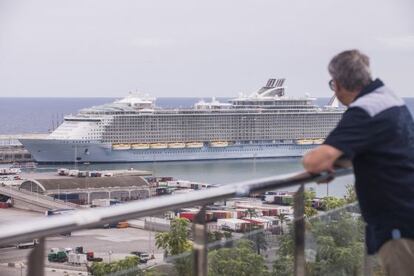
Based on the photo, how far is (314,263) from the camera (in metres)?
2.40

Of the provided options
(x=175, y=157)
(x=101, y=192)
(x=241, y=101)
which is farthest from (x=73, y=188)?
(x=241, y=101)

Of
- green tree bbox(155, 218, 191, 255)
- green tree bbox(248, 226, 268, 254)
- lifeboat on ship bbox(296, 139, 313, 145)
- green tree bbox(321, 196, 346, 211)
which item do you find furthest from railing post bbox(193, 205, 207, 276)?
lifeboat on ship bbox(296, 139, 313, 145)

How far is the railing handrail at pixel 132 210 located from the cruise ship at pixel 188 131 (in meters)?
48.9

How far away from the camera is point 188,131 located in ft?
176

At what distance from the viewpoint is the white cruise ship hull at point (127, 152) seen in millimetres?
50562

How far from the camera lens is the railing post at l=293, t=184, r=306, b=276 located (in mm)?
2242

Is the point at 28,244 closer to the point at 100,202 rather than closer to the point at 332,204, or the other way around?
the point at 332,204

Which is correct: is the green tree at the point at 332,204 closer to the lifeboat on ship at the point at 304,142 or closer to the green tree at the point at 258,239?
the green tree at the point at 258,239

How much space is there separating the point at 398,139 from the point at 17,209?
3196 centimetres

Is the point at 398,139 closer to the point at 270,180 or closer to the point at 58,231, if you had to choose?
the point at 270,180

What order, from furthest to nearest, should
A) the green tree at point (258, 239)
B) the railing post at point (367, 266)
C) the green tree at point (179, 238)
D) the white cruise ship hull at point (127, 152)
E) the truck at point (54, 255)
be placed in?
the white cruise ship hull at point (127, 152) < the railing post at point (367, 266) < the green tree at point (179, 238) < the green tree at point (258, 239) < the truck at point (54, 255)

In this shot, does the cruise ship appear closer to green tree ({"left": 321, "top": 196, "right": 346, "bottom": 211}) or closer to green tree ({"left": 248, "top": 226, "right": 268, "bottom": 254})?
green tree ({"left": 321, "top": 196, "right": 346, "bottom": 211})

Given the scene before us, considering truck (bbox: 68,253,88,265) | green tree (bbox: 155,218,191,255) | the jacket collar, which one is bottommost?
truck (bbox: 68,253,88,265)

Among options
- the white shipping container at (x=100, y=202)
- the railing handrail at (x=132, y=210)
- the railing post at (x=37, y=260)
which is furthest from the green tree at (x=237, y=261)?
the white shipping container at (x=100, y=202)
